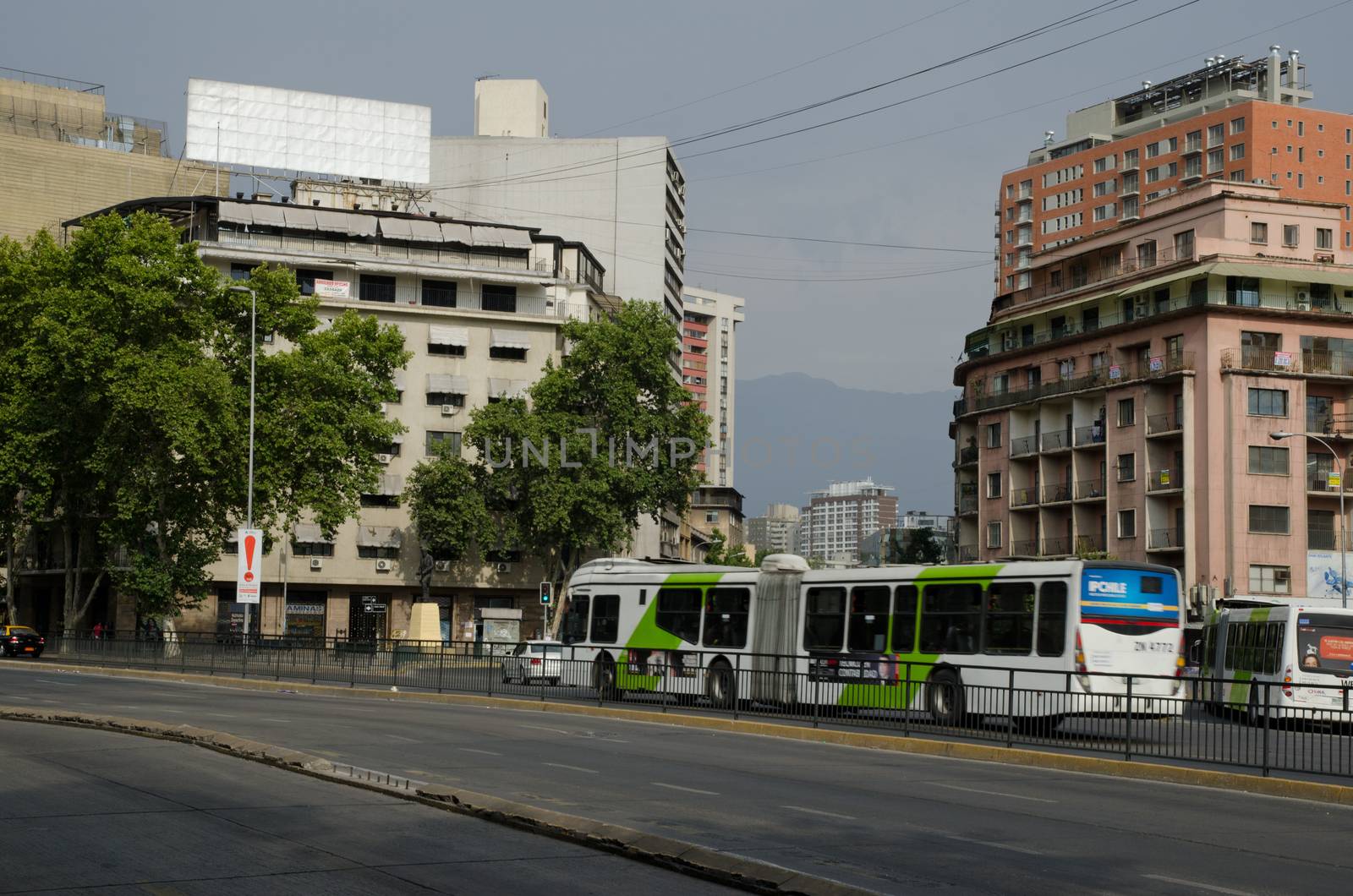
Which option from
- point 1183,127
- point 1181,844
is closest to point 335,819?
point 1181,844

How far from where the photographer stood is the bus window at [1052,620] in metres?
25.6

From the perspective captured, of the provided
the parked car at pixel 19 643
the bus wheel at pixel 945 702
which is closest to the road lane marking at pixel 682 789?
the bus wheel at pixel 945 702

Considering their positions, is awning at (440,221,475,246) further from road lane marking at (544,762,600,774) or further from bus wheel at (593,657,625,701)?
road lane marking at (544,762,600,774)

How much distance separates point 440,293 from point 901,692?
55.0 m

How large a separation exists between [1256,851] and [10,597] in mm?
60534

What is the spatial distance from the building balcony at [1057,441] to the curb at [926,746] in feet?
143

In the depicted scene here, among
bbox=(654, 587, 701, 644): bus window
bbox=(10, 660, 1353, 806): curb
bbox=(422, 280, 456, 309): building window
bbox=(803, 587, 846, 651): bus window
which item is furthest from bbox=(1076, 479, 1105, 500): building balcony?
bbox=(10, 660, 1353, 806): curb

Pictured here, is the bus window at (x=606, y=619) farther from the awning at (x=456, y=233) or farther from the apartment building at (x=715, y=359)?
the apartment building at (x=715, y=359)

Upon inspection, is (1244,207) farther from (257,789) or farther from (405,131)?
(257,789)

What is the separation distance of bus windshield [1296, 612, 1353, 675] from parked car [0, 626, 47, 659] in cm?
4381

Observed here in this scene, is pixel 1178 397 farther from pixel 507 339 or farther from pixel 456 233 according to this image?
pixel 456 233

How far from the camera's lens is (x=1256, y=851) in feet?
39.5

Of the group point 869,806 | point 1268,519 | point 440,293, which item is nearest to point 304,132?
point 440,293

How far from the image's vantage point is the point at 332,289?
73.0 meters
